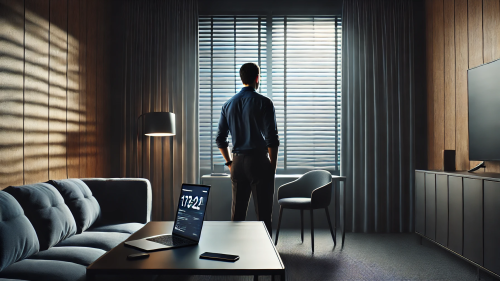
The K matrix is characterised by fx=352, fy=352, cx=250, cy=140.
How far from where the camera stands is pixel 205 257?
4.61 feet

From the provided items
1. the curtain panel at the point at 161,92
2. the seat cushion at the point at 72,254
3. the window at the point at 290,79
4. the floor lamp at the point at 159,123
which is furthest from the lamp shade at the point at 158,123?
the seat cushion at the point at 72,254

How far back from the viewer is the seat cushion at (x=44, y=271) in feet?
5.48

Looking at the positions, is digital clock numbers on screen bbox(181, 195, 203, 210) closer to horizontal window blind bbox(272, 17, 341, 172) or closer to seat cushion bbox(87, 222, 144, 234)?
seat cushion bbox(87, 222, 144, 234)

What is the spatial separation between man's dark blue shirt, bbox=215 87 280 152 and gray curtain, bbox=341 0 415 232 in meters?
1.99

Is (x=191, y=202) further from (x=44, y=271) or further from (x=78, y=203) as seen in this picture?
(x=78, y=203)

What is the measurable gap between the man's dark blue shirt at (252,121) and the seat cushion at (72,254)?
118 cm

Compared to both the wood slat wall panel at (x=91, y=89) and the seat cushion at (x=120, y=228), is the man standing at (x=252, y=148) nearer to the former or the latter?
the seat cushion at (x=120, y=228)

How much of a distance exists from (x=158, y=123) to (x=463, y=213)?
299cm

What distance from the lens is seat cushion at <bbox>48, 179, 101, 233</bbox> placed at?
2.56 metres

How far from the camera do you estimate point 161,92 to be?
173 inches

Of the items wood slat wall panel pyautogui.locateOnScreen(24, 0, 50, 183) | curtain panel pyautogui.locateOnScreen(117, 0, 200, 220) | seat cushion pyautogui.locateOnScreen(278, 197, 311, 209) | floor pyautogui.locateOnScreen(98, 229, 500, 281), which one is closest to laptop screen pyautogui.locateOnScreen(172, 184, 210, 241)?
floor pyautogui.locateOnScreen(98, 229, 500, 281)

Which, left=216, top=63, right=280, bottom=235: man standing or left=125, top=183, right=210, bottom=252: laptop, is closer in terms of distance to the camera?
left=125, top=183, right=210, bottom=252: laptop

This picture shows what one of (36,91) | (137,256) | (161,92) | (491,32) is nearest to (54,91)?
(36,91)

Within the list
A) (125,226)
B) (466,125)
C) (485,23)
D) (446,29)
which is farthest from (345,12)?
(125,226)
